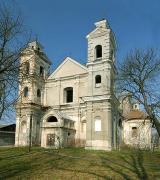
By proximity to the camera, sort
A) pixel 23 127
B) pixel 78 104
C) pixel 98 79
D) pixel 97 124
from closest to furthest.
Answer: pixel 97 124 → pixel 98 79 → pixel 78 104 → pixel 23 127

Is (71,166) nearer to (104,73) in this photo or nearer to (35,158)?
(35,158)

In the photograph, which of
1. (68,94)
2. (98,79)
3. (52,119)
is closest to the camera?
(98,79)

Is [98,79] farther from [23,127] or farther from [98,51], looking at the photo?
[23,127]

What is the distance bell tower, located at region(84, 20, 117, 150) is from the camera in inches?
1215

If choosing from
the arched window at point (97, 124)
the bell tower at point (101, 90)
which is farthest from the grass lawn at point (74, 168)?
the arched window at point (97, 124)

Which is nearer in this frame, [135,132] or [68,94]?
[68,94]

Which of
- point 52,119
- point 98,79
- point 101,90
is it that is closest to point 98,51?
point 98,79

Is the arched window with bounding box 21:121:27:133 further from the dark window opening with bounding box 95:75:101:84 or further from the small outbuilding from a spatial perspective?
the small outbuilding

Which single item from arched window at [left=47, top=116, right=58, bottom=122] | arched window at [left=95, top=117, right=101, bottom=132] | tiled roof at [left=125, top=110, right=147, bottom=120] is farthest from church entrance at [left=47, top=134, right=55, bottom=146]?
tiled roof at [left=125, top=110, right=147, bottom=120]

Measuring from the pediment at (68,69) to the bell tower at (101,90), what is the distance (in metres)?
3.06

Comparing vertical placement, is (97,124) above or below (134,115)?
below

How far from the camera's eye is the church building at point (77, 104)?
31.3 m

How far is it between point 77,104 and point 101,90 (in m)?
4.33

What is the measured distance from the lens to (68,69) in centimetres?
3788
